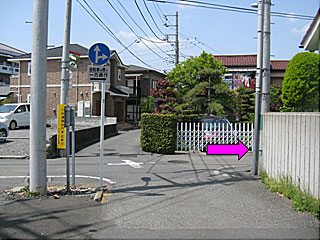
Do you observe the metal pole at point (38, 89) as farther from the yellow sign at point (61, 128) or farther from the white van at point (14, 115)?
the white van at point (14, 115)

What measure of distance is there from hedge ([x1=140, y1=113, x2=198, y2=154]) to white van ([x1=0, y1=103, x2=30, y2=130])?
39.0 ft

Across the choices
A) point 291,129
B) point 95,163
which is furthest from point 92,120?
point 291,129

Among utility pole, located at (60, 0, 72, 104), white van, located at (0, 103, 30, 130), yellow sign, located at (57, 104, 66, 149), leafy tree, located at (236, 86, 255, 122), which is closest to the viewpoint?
yellow sign, located at (57, 104, 66, 149)

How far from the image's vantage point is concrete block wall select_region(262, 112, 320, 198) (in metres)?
5.11

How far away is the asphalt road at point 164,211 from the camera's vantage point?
430 centimetres

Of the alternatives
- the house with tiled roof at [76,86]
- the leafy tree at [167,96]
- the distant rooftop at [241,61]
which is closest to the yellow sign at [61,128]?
the leafy tree at [167,96]

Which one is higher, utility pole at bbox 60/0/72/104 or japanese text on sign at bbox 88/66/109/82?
utility pole at bbox 60/0/72/104

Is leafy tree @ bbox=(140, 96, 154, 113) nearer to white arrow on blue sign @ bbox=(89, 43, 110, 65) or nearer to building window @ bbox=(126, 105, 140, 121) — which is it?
building window @ bbox=(126, 105, 140, 121)

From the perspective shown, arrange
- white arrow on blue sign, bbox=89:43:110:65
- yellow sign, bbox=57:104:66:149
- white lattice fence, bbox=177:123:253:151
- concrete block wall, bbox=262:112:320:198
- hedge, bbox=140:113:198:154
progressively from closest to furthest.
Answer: concrete block wall, bbox=262:112:320:198, white arrow on blue sign, bbox=89:43:110:65, yellow sign, bbox=57:104:66:149, hedge, bbox=140:113:198:154, white lattice fence, bbox=177:123:253:151

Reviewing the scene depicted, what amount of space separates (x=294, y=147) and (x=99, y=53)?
4.30m

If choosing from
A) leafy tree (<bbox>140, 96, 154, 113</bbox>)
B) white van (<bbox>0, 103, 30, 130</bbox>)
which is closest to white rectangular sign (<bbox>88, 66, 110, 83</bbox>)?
white van (<bbox>0, 103, 30, 130</bbox>)

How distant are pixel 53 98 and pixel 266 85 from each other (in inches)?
891

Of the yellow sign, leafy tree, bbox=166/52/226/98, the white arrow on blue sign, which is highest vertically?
leafy tree, bbox=166/52/226/98

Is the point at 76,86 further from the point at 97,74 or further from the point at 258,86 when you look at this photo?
the point at 97,74
